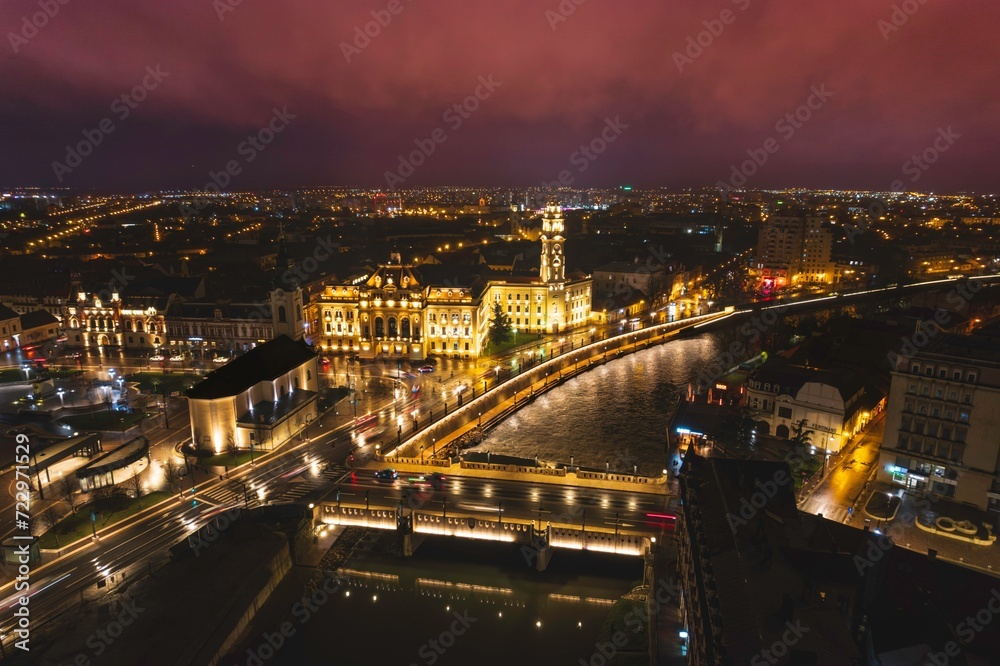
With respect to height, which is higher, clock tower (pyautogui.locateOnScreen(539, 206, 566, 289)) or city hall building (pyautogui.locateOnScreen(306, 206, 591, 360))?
clock tower (pyautogui.locateOnScreen(539, 206, 566, 289))

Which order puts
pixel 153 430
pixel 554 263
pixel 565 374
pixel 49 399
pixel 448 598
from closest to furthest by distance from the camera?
pixel 448 598 → pixel 153 430 → pixel 49 399 → pixel 565 374 → pixel 554 263

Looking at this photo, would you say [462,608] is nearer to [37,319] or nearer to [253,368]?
[253,368]

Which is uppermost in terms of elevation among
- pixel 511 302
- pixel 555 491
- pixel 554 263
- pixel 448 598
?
pixel 554 263

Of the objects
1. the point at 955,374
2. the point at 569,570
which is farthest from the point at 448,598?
the point at 955,374

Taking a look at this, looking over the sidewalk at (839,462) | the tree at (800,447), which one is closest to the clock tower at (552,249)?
the tree at (800,447)

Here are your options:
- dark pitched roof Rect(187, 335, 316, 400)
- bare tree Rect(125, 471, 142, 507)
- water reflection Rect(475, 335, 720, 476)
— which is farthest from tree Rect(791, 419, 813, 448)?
bare tree Rect(125, 471, 142, 507)

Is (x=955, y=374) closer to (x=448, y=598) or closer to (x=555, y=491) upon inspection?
(x=555, y=491)

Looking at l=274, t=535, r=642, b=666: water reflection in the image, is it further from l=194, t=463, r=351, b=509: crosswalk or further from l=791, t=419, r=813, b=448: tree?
l=791, t=419, r=813, b=448: tree
